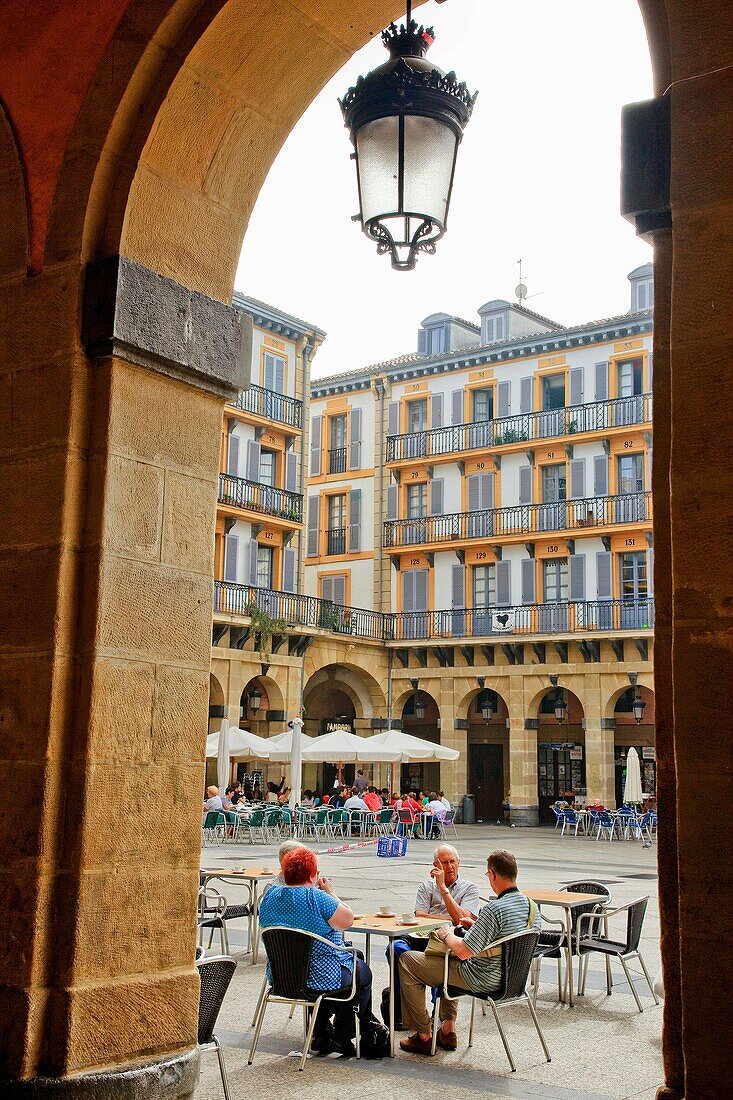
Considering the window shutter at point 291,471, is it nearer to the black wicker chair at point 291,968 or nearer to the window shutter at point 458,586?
the window shutter at point 458,586

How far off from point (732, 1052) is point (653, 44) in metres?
2.17

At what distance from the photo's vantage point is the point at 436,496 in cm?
3516

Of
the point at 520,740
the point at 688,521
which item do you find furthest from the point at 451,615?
the point at 688,521

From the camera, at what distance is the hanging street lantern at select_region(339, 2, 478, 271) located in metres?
3.68

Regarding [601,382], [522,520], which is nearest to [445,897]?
[522,520]

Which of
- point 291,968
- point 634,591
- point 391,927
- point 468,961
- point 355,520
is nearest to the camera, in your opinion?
point 291,968

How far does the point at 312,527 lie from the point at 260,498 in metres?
7.35

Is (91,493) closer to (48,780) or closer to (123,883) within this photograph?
(48,780)

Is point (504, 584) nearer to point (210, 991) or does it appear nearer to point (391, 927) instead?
point (391, 927)

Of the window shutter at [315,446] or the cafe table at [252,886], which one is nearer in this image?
the cafe table at [252,886]

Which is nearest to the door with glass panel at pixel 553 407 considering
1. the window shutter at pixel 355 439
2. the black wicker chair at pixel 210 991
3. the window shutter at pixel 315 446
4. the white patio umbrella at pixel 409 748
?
the window shutter at pixel 355 439

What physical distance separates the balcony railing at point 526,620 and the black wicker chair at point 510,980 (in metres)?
24.8

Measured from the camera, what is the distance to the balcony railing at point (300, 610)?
94.5 ft

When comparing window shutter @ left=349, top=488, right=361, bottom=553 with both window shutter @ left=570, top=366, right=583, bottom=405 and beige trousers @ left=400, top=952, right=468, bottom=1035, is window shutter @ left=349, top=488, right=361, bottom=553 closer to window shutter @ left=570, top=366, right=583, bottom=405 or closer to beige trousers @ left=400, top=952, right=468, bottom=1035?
window shutter @ left=570, top=366, right=583, bottom=405
